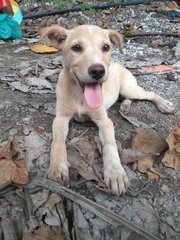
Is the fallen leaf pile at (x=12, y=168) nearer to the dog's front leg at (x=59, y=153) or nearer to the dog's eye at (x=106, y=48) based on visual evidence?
the dog's front leg at (x=59, y=153)

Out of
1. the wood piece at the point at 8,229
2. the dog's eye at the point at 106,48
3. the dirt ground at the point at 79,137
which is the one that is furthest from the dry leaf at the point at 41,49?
the wood piece at the point at 8,229

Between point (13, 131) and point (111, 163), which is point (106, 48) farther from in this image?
point (13, 131)

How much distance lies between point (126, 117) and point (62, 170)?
1.30m

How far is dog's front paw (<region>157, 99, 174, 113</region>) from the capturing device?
4.75 metres

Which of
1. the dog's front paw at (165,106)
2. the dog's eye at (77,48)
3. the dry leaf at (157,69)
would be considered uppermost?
the dog's eye at (77,48)

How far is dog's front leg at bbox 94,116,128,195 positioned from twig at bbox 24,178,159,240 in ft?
0.83

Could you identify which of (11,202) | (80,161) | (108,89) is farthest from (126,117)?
Result: (11,202)

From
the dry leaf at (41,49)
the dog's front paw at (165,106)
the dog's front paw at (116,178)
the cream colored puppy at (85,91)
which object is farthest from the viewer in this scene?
the dry leaf at (41,49)

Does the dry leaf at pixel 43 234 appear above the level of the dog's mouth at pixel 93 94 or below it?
below

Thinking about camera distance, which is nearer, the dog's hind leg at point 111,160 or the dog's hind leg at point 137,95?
the dog's hind leg at point 111,160

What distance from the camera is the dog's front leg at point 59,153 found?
3561 millimetres

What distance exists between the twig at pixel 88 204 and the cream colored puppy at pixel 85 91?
10 centimetres

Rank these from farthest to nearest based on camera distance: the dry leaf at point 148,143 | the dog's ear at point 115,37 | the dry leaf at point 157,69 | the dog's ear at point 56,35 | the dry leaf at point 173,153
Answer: the dry leaf at point 157,69 → the dog's ear at point 115,37 → the dog's ear at point 56,35 → the dry leaf at point 148,143 → the dry leaf at point 173,153

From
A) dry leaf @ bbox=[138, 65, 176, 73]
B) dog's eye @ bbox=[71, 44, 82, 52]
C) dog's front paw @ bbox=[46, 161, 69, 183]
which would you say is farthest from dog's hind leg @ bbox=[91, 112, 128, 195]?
dry leaf @ bbox=[138, 65, 176, 73]
